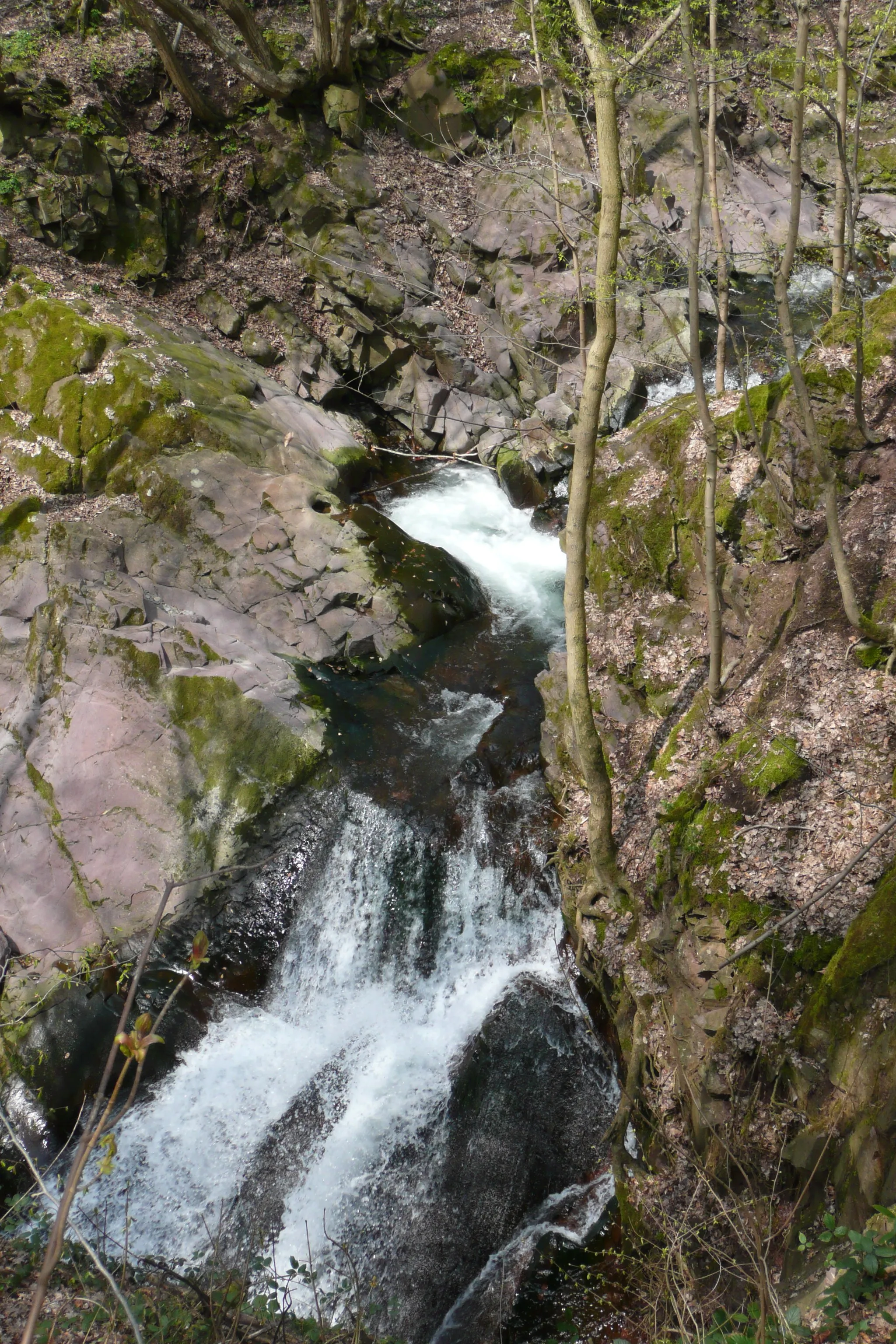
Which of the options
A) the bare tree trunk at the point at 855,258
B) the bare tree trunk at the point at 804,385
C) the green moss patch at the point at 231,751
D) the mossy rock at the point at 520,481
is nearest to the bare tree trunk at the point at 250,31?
the mossy rock at the point at 520,481

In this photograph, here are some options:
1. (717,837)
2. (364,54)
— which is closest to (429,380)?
(364,54)

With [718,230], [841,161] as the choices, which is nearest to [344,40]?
[718,230]

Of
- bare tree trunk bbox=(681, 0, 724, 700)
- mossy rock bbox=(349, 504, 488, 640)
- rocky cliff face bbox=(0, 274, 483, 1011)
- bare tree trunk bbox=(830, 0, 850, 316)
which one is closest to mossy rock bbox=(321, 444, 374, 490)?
rocky cliff face bbox=(0, 274, 483, 1011)

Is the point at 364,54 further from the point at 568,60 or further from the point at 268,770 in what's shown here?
the point at 268,770

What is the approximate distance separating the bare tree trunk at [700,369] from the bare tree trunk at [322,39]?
35.2 feet

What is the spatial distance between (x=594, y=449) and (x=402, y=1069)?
16.3ft

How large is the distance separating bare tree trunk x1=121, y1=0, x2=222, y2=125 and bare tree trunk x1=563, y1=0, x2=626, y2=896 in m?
11.6

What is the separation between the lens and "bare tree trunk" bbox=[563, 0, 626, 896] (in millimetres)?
4355

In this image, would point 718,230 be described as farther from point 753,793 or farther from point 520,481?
point 753,793

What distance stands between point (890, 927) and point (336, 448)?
984cm

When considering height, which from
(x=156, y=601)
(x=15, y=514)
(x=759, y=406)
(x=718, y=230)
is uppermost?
(x=718, y=230)

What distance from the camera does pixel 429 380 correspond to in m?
13.8

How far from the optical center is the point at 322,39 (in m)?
14.5

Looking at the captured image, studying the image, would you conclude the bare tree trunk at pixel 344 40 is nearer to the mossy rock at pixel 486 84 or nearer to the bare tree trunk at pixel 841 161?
the mossy rock at pixel 486 84
